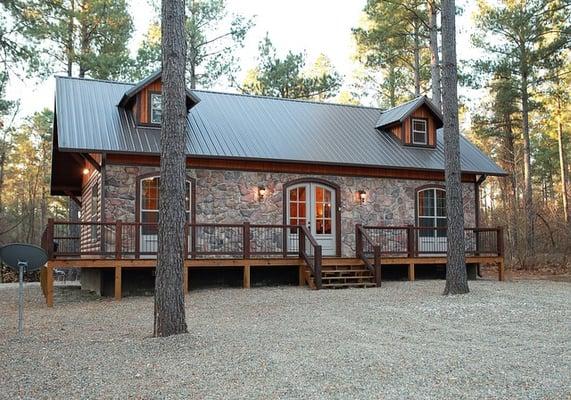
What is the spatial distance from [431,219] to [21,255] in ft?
36.1

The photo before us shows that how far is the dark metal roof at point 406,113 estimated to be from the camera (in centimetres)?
1640

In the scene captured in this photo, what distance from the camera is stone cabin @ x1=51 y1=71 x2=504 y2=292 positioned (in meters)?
12.9

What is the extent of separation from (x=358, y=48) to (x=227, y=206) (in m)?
15.0

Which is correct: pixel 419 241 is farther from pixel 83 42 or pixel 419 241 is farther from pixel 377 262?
pixel 83 42

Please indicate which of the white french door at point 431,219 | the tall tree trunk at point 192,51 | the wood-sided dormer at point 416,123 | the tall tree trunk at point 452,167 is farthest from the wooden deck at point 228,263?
the tall tree trunk at point 192,51

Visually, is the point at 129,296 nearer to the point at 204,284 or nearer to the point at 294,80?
the point at 204,284

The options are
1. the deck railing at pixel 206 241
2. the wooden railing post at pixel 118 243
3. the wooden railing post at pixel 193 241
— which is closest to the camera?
the wooden railing post at pixel 118 243

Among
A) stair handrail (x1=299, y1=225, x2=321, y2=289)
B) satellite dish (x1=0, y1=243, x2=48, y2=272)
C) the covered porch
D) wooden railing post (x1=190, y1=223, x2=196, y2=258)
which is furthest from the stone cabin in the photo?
satellite dish (x1=0, y1=243, x2=48, y2=272)

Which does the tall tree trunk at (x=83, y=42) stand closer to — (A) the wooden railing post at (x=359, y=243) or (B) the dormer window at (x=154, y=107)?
(B) the dormer window at (x=154, y=107)

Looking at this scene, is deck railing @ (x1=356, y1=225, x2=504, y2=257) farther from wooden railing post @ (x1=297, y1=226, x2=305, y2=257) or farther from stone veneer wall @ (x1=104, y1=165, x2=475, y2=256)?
wooden railing post @ (x1=297, y1=226, x2=305, y2=257)

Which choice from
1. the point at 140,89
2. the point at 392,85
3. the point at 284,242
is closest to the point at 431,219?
the point at 284,242

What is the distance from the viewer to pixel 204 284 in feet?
43.9

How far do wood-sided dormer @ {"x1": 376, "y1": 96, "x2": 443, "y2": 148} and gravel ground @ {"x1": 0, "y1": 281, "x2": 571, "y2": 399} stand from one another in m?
7.04

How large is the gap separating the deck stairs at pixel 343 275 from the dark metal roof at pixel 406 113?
4.93 metres
